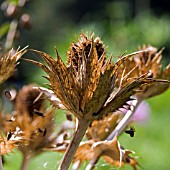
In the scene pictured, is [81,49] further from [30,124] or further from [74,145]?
[30,124]

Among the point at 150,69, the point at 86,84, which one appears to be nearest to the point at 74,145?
the point at 86,84

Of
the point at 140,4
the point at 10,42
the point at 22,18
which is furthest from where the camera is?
the point at 140,4

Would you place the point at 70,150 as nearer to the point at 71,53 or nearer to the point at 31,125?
the point at 71,53

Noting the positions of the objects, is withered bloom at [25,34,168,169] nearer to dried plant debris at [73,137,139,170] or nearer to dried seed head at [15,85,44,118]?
dried plant debris at [73,137,139,170]

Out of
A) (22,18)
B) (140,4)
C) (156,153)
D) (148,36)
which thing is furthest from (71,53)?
(140,4)

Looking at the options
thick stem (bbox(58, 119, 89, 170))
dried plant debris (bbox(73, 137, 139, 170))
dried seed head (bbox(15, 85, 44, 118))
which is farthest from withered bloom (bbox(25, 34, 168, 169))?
dried seed head (bbox(15, 85, 44, 118))

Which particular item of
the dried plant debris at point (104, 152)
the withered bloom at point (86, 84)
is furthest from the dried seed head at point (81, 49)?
the dried plant debris at point (104, 152)

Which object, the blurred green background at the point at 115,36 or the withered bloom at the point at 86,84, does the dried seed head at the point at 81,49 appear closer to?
the withered bloom at the point at 86,84
